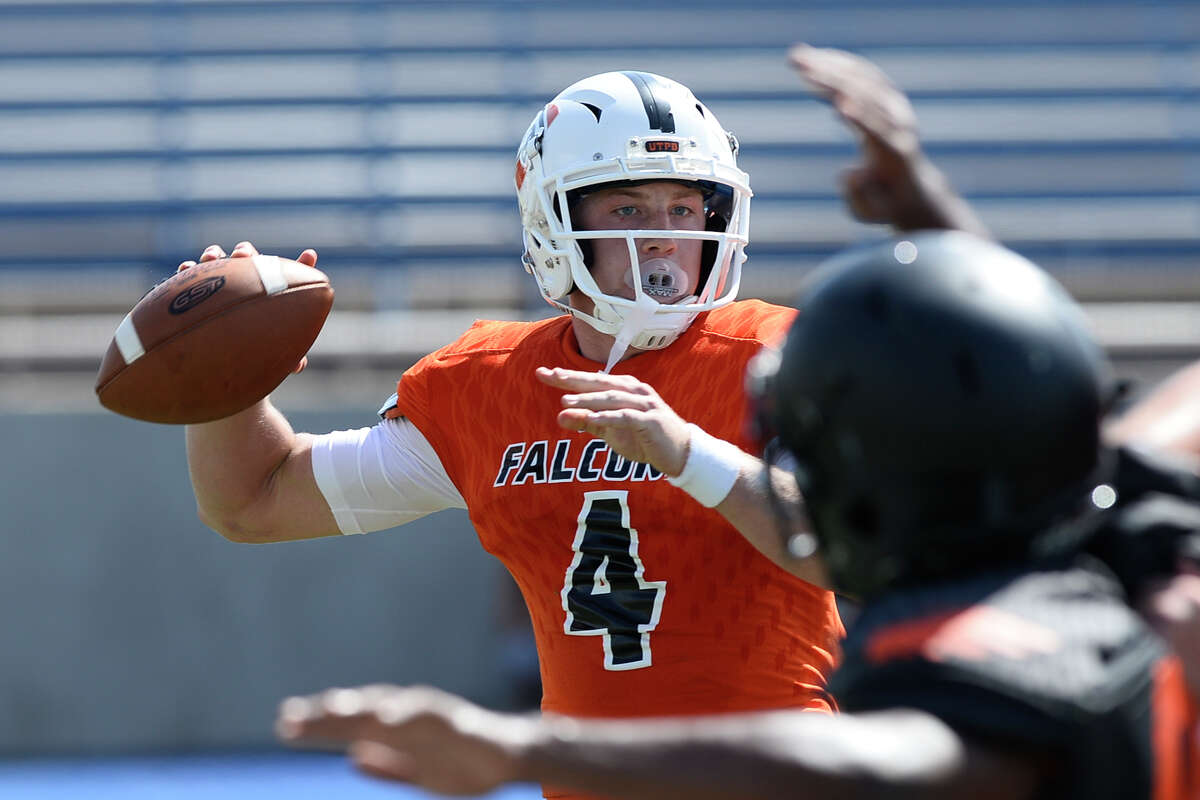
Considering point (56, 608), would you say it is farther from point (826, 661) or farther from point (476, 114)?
point (826, 661)

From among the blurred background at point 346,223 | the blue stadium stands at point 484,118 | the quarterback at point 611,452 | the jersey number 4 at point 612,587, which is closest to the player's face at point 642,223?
the quarterback at point 611,452

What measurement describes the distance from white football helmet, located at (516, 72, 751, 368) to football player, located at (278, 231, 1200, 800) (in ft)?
3.80

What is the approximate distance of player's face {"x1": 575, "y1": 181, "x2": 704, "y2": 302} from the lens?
2.49m

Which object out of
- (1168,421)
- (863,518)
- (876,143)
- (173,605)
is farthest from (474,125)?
(863,518)

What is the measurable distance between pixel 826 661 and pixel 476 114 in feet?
18.8

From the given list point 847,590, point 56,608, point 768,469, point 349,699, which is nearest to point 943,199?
point 768,469

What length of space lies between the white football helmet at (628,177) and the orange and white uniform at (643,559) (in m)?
0.08

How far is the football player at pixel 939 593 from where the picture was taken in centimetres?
98

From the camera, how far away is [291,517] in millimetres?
2645

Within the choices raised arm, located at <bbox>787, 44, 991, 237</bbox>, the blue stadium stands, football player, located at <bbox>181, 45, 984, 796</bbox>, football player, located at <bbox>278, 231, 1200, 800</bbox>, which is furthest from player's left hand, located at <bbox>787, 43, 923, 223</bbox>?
the blue stadium stands

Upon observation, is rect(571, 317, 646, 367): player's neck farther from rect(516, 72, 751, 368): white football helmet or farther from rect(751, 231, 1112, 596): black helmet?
rect(751, 231, 1112, 596): black helmet

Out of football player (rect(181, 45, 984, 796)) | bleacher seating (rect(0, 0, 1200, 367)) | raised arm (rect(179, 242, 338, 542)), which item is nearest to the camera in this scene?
football player (rect(181, 45, 984, 796))

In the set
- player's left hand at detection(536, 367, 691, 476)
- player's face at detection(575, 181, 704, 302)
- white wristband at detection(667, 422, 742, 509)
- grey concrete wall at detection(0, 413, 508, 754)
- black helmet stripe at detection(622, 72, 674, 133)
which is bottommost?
grey concrete wall at detection(0, 413, 508, 754)

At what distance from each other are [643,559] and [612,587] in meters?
0.07
